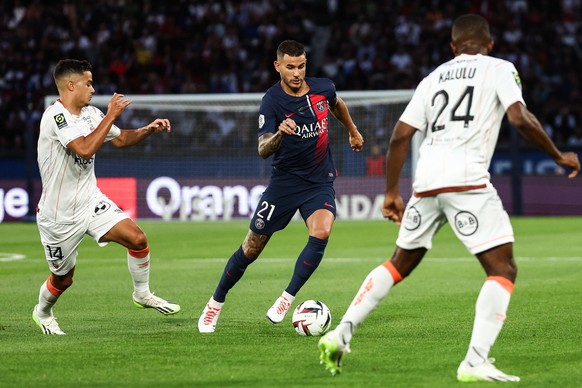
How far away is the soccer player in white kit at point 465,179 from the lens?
636 cm

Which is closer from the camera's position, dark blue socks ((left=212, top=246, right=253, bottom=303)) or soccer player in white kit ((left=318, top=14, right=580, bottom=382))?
soccer player in white kit ((left=318, top=14, right=580, bottom=382))

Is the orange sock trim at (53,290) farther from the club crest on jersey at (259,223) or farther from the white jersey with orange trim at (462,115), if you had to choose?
the white jersey with orange trim at (462,115)

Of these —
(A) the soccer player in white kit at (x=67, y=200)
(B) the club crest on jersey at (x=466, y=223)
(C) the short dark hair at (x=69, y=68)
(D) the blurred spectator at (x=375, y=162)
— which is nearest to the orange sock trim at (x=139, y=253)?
(A) the soccer player in white kit at (x=67, y=200)

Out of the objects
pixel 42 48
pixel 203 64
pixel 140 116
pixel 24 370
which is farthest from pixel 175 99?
pixel 24 370

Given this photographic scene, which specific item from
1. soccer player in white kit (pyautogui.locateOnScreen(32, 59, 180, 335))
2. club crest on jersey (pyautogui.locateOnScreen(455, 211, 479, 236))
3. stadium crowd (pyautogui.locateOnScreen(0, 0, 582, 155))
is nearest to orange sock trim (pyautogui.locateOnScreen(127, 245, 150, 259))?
soccer player in white kit (pyautogui.locateOnScreen(32, 59, 180, 335))

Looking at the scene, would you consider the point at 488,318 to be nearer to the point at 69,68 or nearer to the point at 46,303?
the point at 46,303

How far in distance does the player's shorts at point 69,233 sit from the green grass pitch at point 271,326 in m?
0.58

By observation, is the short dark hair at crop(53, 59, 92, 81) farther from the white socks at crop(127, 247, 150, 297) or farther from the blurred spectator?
the blurred spectator

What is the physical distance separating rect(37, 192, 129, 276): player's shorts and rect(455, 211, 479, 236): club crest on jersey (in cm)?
350

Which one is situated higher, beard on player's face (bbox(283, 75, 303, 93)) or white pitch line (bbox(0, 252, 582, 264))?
beard on player's face (bbox(283, 75, 303, 93))

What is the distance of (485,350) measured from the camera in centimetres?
633

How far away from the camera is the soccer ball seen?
858 centimetres

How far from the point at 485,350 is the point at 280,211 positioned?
312 centimetres

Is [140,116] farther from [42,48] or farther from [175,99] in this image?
[42,48]
